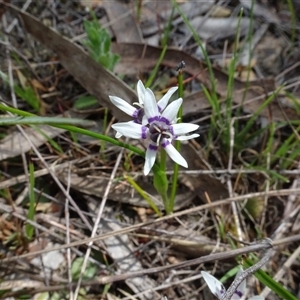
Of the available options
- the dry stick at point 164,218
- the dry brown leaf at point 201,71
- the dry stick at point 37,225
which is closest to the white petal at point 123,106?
the dry stick at point 164,218

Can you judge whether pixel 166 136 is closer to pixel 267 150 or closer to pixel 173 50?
pixel 267 150

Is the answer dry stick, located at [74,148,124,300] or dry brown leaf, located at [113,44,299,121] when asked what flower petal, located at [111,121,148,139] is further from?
dry brown leaf, located at [113,44,299,121]

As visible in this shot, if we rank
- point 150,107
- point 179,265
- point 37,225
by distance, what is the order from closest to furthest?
1. point 150,107
2. point 179,265
3. point 37,225

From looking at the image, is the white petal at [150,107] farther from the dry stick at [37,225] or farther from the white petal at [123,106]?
the dry stick at [37,225]

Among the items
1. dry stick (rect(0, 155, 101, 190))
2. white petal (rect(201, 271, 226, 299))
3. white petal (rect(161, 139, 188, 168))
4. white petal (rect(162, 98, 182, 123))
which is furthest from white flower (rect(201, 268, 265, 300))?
dry stick (rect(0, 155, 101, 190))

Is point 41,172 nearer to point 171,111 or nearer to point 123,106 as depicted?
point 123,106

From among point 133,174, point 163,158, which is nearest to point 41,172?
point 133,174
